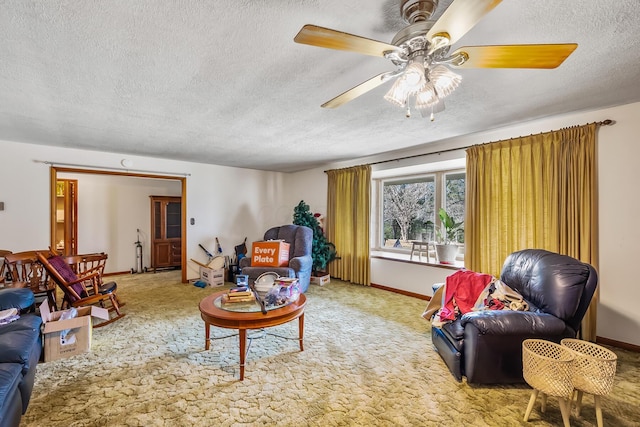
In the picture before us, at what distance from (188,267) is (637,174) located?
5988 millimetres

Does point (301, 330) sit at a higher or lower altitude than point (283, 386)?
higher

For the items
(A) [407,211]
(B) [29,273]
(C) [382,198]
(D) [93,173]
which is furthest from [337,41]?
(D) [93,173]

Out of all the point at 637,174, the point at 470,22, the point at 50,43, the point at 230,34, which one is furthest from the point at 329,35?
the point at 637,174

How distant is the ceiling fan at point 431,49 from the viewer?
1097 mm

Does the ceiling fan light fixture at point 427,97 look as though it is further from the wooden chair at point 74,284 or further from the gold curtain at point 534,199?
the wooden chair at point 74,284

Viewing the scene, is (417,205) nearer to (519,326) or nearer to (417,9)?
(519,326)

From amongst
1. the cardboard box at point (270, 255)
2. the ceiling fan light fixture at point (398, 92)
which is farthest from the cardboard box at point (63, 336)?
the ceiling fan light fixture at point (398, 92)

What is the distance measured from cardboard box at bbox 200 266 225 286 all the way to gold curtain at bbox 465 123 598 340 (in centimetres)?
387

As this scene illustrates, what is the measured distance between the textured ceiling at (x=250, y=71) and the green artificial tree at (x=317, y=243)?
6.55ft

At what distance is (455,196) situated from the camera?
4.23 m

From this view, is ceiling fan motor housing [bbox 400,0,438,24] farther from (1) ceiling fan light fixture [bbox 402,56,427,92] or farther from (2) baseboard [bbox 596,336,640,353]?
(2) baseboard [bbox 596,336,640,353]

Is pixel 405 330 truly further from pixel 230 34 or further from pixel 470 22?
pixel 230 34

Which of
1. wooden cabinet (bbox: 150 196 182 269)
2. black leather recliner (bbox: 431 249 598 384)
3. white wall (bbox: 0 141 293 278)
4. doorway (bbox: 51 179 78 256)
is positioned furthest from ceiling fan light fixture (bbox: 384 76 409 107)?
doorway (bbox: 51 179 78 256)

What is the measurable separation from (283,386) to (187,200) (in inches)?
161
